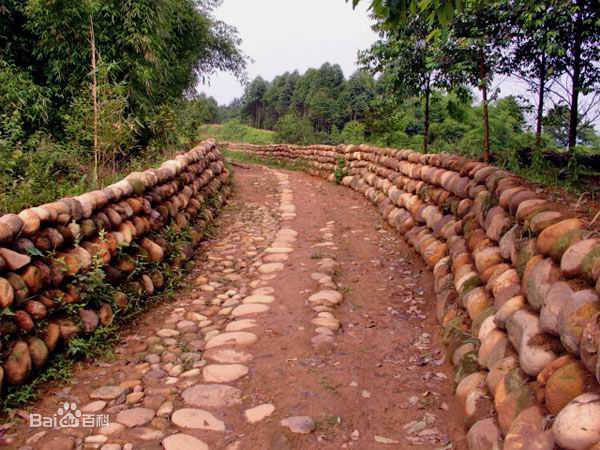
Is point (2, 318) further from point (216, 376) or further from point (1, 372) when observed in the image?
point (216, 376)

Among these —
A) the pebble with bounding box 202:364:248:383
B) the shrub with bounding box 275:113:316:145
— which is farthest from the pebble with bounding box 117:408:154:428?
the shrub with bounding box 275:113:316:145

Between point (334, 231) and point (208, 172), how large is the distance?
2.70 m

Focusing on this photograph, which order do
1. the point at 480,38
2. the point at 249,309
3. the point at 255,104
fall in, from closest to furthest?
the point at 249,309 < the point at 480,38 < the point at 255,104

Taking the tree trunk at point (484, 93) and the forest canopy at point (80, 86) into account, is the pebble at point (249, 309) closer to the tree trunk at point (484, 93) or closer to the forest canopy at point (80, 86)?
the forest canopy at point (80, 86)

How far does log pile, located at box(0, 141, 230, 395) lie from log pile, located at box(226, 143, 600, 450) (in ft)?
7.38

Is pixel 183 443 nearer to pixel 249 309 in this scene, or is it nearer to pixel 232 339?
pixel 232 339

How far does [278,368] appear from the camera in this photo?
280 cm

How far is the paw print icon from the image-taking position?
2.24 m

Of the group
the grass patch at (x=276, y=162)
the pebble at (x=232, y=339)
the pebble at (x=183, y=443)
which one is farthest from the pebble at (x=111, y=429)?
the grass patch at (x=276, y=162)

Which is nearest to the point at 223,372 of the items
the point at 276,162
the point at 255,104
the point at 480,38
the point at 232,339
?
the point at 232,339

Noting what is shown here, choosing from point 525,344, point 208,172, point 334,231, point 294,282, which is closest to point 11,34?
point 208,172

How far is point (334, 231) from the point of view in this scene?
611 cm

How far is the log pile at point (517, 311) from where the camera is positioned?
166 cm

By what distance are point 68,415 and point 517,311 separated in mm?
2244
